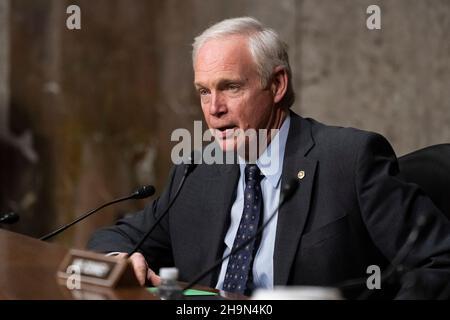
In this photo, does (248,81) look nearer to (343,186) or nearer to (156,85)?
(343,186)

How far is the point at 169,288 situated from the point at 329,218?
0.98 metres

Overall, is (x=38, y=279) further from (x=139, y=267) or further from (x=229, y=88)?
(x=229, y=88)

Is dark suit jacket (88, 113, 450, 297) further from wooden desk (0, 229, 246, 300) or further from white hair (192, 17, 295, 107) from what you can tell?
wooden desk (0, 229, 246, 300)

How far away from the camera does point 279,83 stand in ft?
10.6

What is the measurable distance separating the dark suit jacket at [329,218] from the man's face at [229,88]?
0.61 feet

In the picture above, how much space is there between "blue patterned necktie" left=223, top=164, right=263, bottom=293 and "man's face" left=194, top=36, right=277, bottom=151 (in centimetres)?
14

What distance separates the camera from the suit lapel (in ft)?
9.38

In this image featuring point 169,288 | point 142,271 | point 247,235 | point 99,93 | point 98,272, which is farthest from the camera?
point 99,93

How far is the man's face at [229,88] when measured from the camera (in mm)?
3066

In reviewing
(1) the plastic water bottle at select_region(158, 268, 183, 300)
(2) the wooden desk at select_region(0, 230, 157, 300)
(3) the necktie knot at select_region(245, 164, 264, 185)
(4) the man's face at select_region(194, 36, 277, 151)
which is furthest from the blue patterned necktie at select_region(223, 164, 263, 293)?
(1) the plastic water bottle at select_region(158, 268, 183, 300)

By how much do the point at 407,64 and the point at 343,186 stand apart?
9.09 ft

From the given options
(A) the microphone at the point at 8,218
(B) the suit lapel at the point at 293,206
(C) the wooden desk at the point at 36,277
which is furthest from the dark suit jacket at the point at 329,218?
(C) the wooden desk at the point at 36,277

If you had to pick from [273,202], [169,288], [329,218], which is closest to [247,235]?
[273,202]

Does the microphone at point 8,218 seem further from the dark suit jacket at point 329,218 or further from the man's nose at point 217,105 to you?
the man's nose at point 217,105
